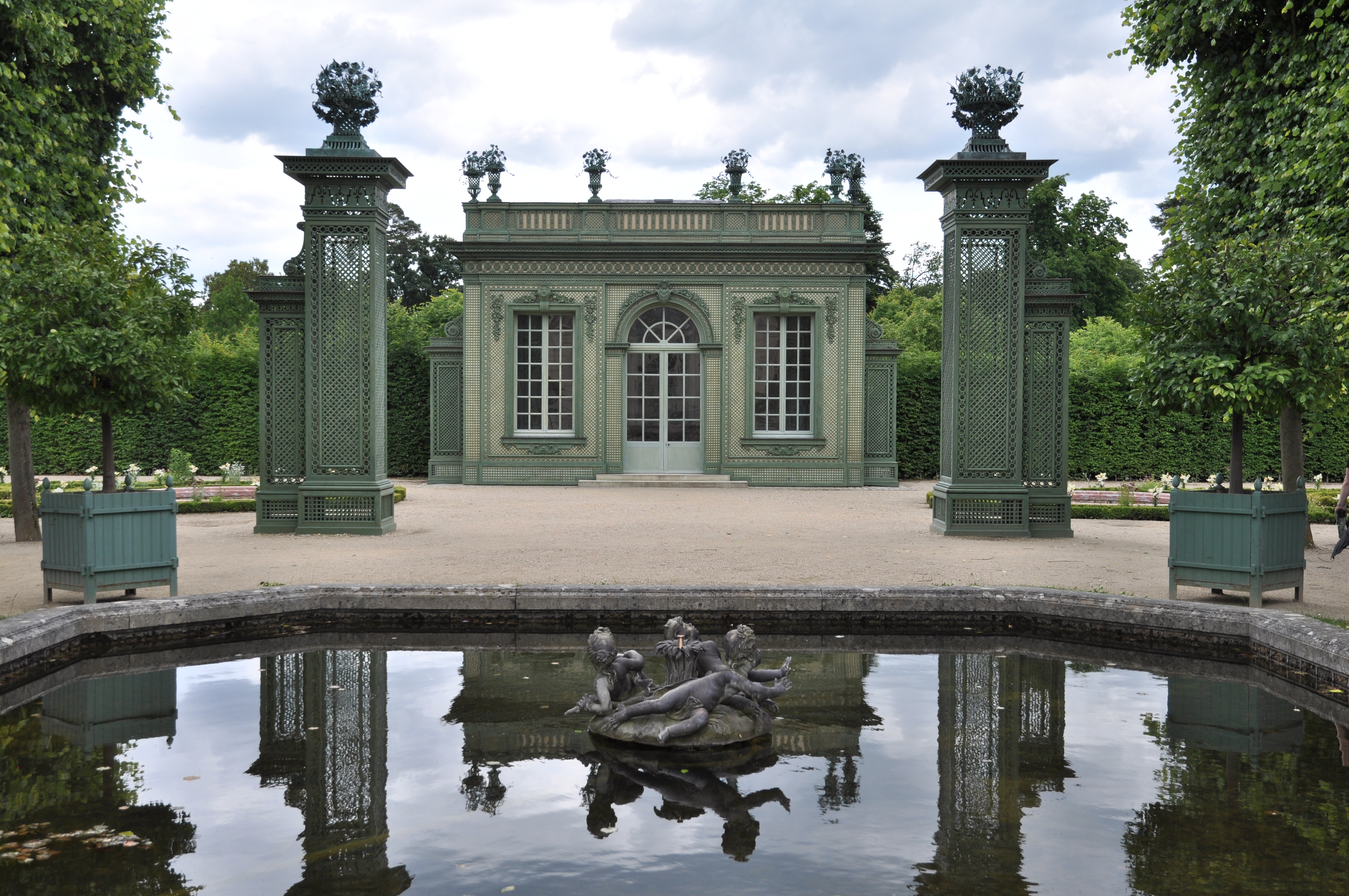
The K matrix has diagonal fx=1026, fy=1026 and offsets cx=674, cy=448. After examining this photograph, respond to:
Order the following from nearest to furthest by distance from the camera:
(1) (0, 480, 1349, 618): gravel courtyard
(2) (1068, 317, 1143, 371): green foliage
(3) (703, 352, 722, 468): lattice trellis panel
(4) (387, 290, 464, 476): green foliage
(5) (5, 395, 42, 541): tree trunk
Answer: (1) (0, 480, 1349, 618): gravel courtyard
(5) (5, 395, 42, 541): tree trunk
(3) (703, 352, 722, 468): lattice trellis panel
(4) (387, 290, 464, 476): green foliage
(2) (1068, 317, 1143, 371): green foliage

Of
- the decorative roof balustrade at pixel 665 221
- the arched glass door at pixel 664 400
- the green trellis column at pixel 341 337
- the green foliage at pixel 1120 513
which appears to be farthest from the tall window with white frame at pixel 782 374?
the green trellis column at pixel 341 337

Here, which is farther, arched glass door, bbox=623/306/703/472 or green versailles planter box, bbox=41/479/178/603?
arched glass door, bbox=623/306/703/472

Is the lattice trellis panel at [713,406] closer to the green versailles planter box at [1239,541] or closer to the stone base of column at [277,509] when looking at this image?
the stone base of column at [277,509]

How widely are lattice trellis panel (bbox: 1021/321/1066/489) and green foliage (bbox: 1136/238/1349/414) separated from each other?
3688 mm

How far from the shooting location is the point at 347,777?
381 cm

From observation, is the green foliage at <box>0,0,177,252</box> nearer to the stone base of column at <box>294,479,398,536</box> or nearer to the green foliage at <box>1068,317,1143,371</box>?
the stone base of column at <box>294,479,398,536</box>

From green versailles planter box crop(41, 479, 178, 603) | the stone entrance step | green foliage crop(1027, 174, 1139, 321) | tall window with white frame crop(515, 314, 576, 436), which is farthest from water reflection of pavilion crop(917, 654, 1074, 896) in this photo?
green foliage crop(1027, 174, 1139, 321)

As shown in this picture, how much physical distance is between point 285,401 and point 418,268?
114ft

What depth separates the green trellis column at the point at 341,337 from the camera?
10883mm

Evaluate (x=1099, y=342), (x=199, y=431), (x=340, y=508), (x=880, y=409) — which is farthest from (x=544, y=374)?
(x=1099, y=342)

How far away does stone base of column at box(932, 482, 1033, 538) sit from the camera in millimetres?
10789

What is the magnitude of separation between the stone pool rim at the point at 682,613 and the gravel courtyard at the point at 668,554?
0.57 m

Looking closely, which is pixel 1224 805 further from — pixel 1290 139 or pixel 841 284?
pixel 841 284

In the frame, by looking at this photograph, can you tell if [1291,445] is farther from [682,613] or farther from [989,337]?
[682,613]
